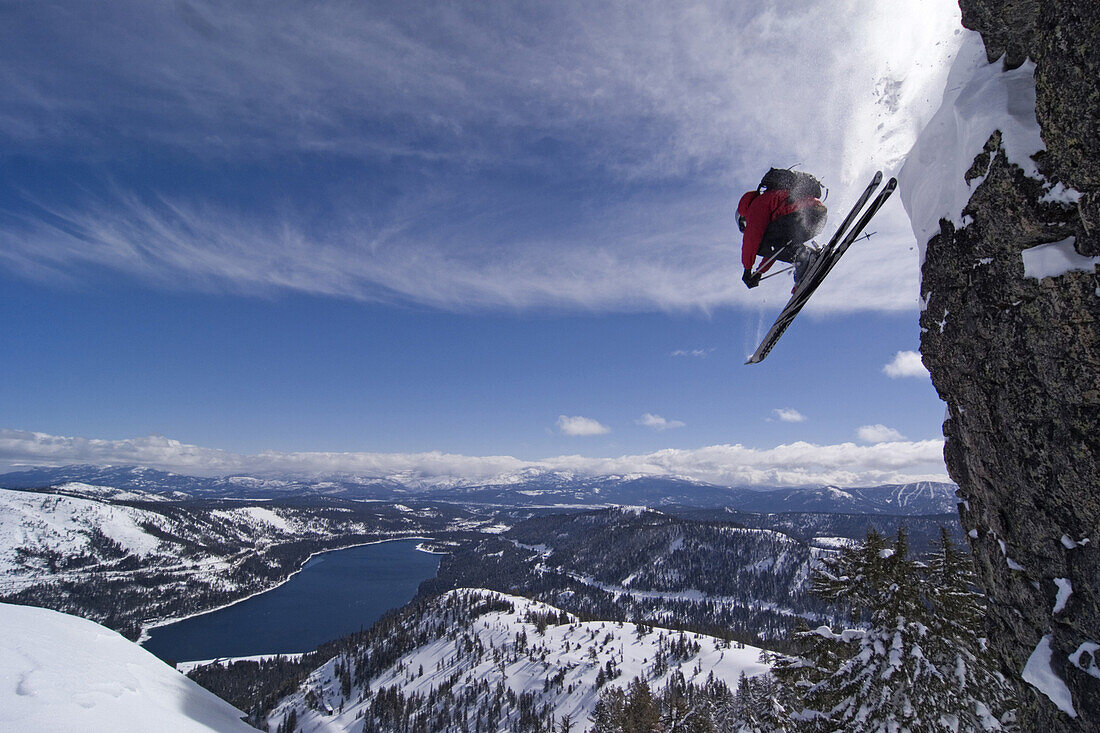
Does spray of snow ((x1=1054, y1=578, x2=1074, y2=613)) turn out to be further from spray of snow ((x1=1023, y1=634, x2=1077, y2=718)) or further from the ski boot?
the ski boot

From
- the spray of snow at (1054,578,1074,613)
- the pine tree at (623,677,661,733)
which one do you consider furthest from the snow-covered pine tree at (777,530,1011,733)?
the pine tree at (623,677,661,733)

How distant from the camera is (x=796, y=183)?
6488mm

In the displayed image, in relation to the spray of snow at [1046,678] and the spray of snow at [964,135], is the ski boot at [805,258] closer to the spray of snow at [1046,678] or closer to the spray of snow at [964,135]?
the spray of snow at [964,135]

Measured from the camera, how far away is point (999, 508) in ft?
15.1

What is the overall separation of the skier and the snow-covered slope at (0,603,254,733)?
1001 centimetres

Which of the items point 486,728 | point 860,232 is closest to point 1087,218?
point 860,232

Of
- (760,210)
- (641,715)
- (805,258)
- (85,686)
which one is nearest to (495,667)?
(641,715)

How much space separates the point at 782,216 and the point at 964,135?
7.29 ft

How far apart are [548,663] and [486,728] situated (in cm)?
2401

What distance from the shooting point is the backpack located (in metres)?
6.46

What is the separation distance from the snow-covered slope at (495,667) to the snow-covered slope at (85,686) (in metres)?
110

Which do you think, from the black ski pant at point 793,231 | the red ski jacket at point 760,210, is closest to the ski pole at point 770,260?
the black ski pant at point 793,231

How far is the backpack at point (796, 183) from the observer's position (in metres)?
6.46

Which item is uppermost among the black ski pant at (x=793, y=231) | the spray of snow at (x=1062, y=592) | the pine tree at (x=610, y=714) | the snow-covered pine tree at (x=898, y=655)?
the black ski pant at (x=793, y=231)
